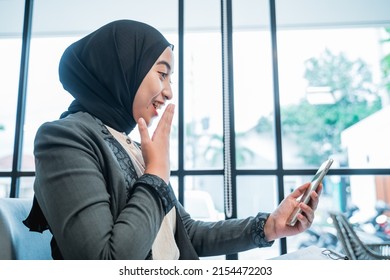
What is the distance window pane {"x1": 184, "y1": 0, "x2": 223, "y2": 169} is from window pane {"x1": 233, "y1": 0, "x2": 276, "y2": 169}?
9cm

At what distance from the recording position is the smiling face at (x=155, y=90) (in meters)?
0.73

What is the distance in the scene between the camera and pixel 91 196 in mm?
507

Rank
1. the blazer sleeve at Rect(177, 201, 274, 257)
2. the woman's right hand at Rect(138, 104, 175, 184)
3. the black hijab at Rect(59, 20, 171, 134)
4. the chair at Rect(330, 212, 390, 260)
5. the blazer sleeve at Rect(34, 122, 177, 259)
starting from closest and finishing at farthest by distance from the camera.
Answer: the blazer sleeve at Rect(34, 122, 177, 259) < the woman's right hand at Rect(138, 104, 175, 184) < the black hijab at Rect(59, 20, 171, 134) < the blazer sleeve at Rect(177, 201, 274, 257) < the chair at Rect(330, 212, 390, 260)

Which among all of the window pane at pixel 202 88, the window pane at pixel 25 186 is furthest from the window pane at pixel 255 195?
the window pane at pixel 25 186

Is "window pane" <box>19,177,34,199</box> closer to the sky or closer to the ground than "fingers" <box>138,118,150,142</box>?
closer to the ground

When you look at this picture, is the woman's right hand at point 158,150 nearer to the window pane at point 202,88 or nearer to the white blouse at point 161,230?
the white blouse at point 161,230

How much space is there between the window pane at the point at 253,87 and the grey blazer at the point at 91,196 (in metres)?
0.84

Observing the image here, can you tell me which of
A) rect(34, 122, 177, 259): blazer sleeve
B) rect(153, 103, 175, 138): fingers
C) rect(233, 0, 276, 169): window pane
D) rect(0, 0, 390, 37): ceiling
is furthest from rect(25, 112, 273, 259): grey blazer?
rect(0, 0, 390, 37): ceiling

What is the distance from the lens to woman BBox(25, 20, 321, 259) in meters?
0.50

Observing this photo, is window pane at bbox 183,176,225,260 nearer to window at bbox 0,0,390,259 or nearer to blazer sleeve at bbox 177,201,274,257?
window at bbox 0,0,390,259

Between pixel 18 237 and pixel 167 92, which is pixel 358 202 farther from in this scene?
pixel 18 237

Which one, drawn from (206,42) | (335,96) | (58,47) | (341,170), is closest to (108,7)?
(58,47)

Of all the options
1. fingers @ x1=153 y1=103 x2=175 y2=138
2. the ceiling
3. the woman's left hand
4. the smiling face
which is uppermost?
the ceiling
